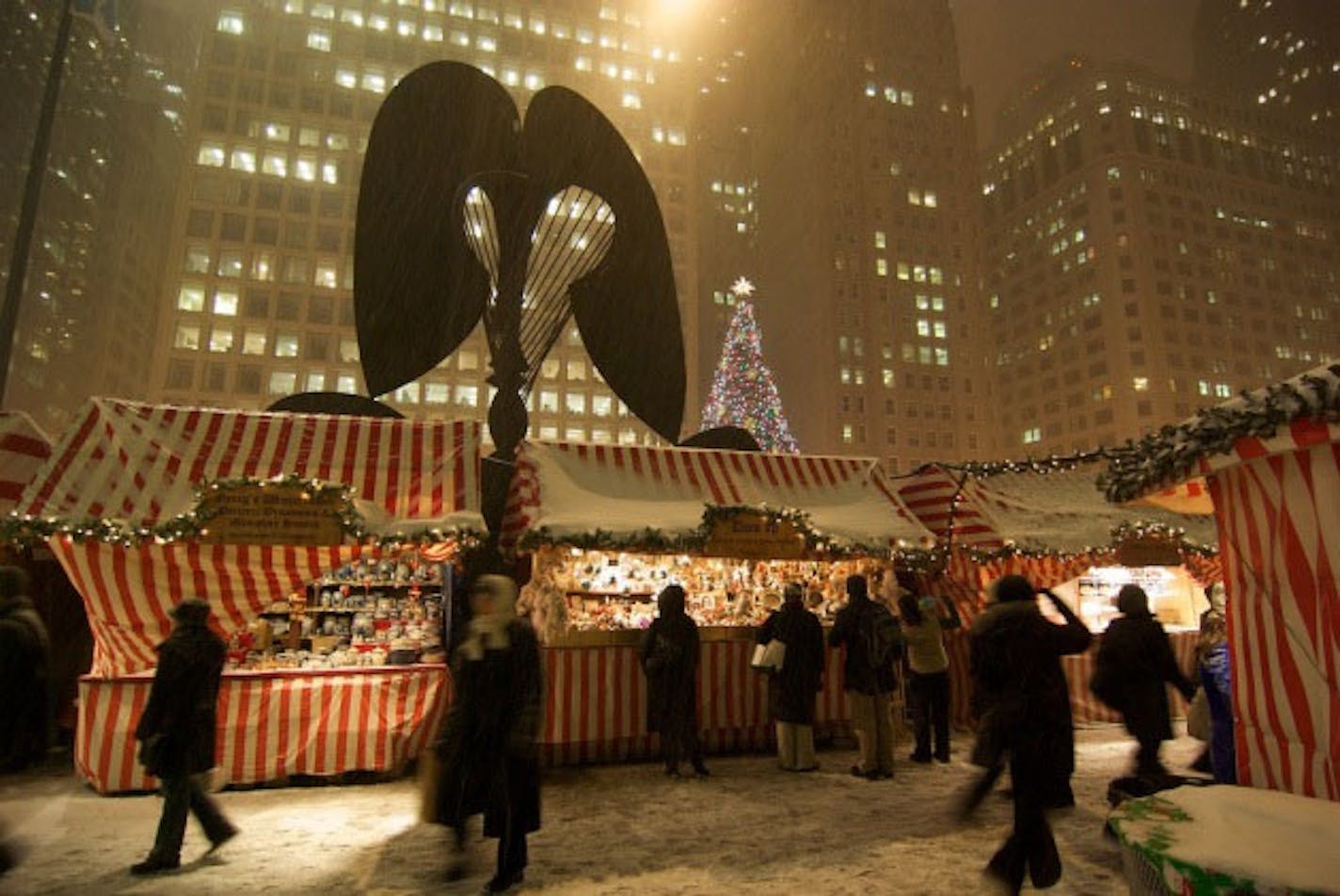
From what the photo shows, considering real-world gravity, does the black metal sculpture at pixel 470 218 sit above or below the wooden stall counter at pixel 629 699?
above

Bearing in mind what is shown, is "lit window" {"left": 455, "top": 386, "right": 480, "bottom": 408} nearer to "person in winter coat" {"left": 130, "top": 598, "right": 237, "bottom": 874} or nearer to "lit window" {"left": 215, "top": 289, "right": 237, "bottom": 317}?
"lit window" {"left": 215, "top": 289, "right": 237, "bottom": 317}

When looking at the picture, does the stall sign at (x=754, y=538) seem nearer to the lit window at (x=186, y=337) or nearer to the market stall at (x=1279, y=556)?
the market stall at (x=1279, y=556)

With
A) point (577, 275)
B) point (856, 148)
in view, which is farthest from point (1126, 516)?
point (856, 148)

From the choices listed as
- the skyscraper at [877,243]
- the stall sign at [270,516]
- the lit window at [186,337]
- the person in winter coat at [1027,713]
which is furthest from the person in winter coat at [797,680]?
the skyscraper at [877,243]

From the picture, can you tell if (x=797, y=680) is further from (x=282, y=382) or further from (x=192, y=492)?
(x=282, y=382)

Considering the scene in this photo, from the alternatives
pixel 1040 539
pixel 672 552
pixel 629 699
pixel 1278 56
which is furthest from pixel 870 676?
pixel 1278 56

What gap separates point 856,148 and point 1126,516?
8569cm

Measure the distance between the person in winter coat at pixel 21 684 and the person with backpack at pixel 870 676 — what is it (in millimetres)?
6757

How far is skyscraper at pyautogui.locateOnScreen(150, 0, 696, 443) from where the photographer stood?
191 feet

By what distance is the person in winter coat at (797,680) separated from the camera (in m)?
8.45

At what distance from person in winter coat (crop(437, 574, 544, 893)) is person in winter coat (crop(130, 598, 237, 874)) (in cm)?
190

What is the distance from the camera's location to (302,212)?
61.5m

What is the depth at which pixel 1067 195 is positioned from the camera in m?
100

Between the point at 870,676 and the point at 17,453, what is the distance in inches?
421
